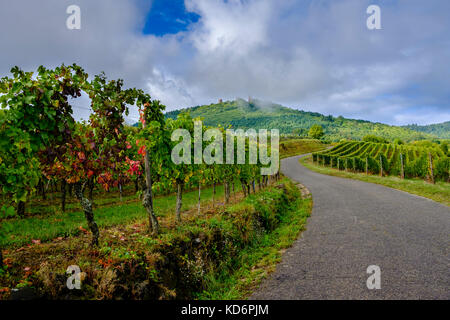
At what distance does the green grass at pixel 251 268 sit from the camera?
514 centimetres

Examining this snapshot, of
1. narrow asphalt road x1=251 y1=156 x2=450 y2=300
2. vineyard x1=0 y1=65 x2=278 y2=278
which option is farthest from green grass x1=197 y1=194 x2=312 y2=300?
vineyard x1=0 y1=65 x2=278 y2=278

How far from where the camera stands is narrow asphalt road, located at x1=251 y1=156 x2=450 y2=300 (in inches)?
180

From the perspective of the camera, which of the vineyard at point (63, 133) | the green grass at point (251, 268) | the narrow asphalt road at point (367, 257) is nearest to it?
the vineyard at point (63, 133)

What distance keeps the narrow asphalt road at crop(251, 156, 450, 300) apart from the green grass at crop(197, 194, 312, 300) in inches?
10.8

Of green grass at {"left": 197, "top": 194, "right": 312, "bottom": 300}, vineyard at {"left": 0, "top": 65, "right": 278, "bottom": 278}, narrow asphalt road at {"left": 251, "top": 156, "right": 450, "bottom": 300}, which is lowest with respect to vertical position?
green grass at {"left": 197, "top": 194, "right": 312, "bottom": 300}

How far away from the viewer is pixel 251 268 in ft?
20.7

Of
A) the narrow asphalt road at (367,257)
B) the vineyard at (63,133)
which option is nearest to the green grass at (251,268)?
the narrow asphalt road at (367,257)

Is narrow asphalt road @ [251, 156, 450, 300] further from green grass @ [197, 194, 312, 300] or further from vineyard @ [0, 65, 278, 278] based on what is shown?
vineyard @ [0, 65, 278, 278]

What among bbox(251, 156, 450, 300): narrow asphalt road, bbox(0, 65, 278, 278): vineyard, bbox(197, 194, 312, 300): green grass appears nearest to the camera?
bbox(0, 65, 278, 278): vineyard

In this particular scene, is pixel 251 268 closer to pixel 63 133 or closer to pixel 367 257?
pixel 367 257

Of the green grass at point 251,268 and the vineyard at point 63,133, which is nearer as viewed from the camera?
the vineyard at point 63,133

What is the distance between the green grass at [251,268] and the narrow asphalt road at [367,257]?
274mm

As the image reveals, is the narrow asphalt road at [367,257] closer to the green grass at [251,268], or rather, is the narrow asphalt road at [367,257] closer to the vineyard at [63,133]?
→ the green grass at [251,268]
